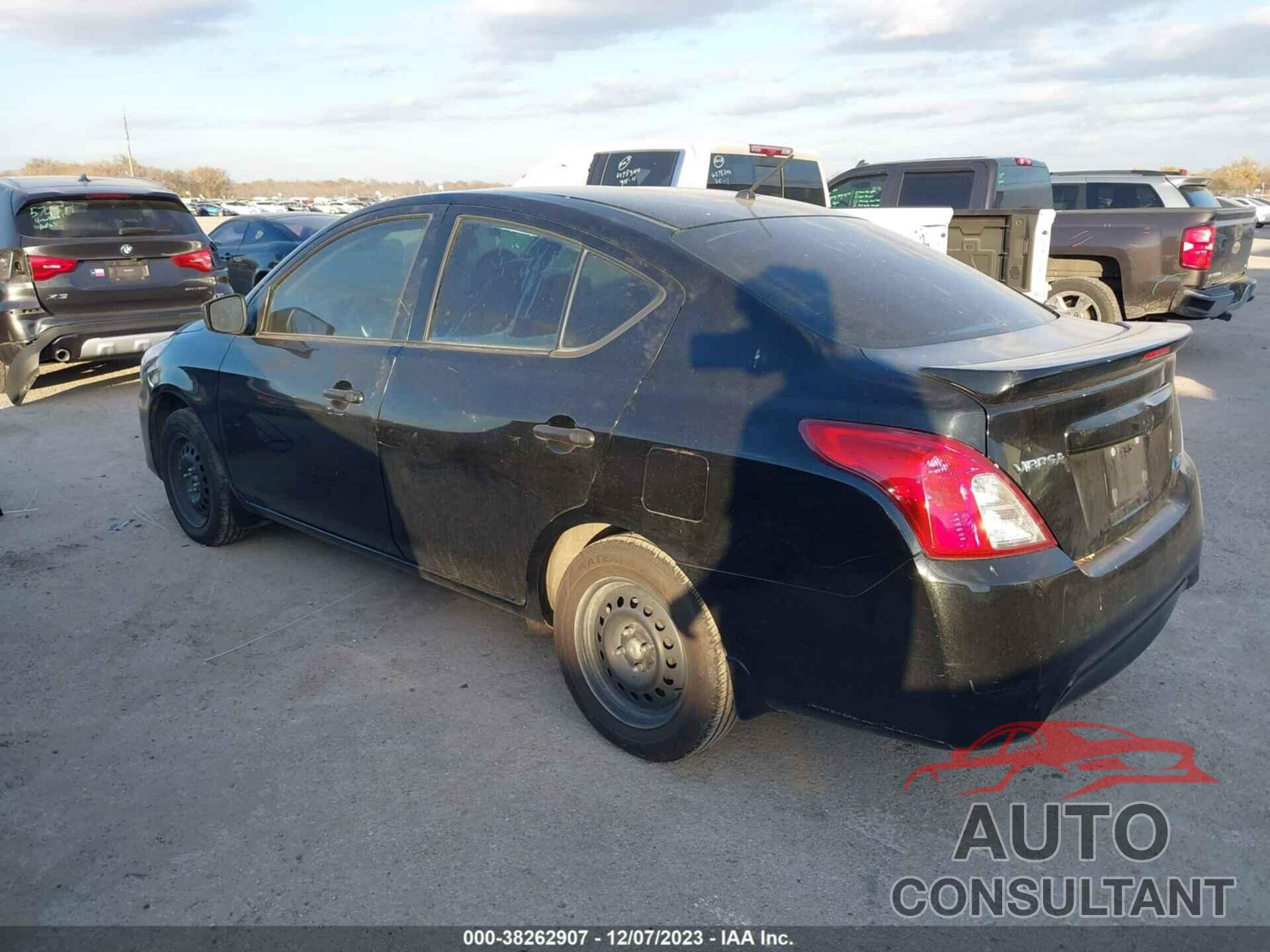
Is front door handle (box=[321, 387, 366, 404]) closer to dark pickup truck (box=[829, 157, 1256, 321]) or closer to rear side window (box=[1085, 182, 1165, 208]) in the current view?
dark pickup truck (box=[829, 157, 1256, 321])

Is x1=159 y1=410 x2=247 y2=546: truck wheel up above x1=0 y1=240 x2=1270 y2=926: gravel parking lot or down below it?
above

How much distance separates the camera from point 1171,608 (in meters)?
3.10

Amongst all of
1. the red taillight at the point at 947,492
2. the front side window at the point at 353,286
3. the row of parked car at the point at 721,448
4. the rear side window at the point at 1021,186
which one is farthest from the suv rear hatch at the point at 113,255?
the rear side window at the point at 1021,186

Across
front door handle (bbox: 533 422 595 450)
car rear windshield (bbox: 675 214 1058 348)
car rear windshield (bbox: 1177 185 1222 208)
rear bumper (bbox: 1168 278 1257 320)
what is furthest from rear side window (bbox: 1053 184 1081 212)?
front door handle (bbox: 533 422 595 450)

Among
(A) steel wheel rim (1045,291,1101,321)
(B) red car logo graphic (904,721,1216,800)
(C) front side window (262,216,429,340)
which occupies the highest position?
(C) front side window (262,216,429,340)

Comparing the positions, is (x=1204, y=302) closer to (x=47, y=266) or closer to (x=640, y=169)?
(x=640, y=169)

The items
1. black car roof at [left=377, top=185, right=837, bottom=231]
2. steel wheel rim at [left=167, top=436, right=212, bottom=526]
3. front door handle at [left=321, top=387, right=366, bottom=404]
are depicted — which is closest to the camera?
black car roof at [left=377, top=185, right=837, bottom=231]

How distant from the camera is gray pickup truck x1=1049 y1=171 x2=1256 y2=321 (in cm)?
928

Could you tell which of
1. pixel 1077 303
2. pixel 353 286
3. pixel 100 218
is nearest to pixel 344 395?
pixel 353 286

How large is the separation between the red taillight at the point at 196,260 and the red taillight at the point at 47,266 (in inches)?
35.3

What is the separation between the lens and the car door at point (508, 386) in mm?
3074

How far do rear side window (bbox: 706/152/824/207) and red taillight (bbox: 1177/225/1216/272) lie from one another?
3448mm

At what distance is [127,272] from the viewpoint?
27.7 feet

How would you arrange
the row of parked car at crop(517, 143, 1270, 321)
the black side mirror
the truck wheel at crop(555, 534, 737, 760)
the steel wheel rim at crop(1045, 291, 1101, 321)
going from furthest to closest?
the steel wheel rim at crop(1045, 291, 1101, 321) → the row of parked car at crop(517, 143, 1270, 321) → the black side mirror → the truck wheel at crop(555, 534, 737, 760)
